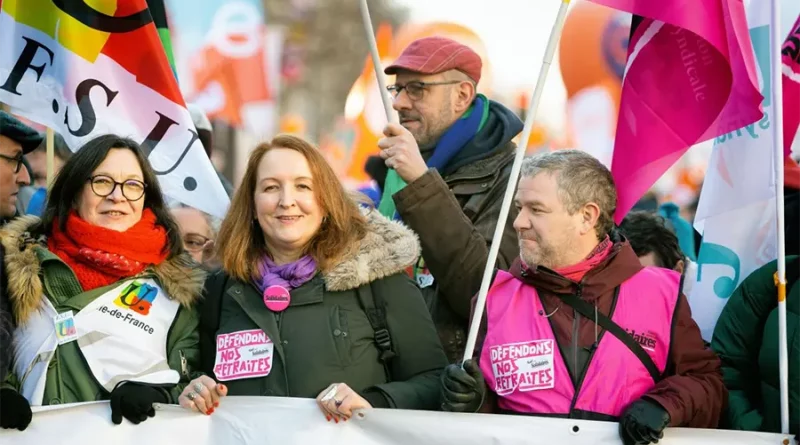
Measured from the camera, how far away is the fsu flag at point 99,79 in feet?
18.9

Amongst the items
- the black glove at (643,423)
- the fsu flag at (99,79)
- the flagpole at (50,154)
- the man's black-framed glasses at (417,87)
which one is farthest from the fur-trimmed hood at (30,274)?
the black glove at (643,423)

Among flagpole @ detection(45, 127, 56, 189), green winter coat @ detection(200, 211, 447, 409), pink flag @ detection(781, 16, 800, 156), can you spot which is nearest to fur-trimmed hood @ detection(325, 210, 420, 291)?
green winter coat @ detection(200, 211, 447, 409)

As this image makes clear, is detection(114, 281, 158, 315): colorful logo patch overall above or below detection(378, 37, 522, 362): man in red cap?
below

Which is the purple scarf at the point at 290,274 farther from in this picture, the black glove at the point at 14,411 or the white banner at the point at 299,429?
the black glove at the point at 14,411

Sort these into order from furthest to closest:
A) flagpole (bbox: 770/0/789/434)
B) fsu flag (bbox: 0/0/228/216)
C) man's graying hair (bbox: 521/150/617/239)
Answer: fsu flag (bbox: 0/0/228/216) < man's graying hair (bbox: 521/150/617/239) < flagpole (bbox: 770/0/789/434)

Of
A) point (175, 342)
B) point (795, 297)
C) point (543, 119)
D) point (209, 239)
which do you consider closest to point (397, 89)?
point (209, 239)

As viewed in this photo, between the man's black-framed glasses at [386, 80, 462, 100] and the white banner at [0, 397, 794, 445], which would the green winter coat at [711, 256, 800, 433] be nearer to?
the white banner at [0, 397, 794, 445]

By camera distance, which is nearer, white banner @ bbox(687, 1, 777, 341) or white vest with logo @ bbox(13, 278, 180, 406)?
white vest with logo @ bbox(13, 278, 180, 406)

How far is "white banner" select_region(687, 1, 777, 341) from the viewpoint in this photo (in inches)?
184

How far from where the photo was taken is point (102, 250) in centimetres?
462

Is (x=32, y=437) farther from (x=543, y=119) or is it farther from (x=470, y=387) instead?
(x=543, y=119)

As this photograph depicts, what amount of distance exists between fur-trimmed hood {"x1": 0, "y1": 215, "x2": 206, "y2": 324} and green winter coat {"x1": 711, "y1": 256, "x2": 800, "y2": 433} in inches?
75.8

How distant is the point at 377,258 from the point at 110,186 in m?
1.07

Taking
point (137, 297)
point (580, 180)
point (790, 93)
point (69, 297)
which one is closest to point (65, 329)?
point (69, 297)
